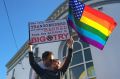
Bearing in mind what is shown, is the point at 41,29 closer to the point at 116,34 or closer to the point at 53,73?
the point at 53,73

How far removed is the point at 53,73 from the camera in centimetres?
477

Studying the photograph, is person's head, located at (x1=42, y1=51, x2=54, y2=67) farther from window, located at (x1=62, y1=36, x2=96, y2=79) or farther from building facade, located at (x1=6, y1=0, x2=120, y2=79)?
window, located at (x1=62, y1=36, x2=96, y2=79)

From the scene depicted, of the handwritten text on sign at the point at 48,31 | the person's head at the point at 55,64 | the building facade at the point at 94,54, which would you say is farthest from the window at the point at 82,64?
the person's head at the point at 55,64

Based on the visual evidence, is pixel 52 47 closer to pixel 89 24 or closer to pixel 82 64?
pixel 82 64

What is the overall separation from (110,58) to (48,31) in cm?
814

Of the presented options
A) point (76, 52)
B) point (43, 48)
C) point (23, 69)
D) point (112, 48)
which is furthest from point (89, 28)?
point (23, 69)

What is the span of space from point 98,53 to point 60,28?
853cm

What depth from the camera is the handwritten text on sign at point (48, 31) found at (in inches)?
233

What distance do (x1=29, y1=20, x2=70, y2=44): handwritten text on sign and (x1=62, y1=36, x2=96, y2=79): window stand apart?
8483 mm

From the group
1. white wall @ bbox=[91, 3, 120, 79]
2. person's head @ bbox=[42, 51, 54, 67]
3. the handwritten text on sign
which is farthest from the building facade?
person's head @ bbox=[42, 51, 54, 67]

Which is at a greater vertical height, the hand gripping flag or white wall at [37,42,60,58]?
the hand gripping flag

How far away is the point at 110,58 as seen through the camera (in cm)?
1373

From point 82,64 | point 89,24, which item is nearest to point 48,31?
point 89,24

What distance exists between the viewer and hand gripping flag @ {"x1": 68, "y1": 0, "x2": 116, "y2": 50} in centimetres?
752
